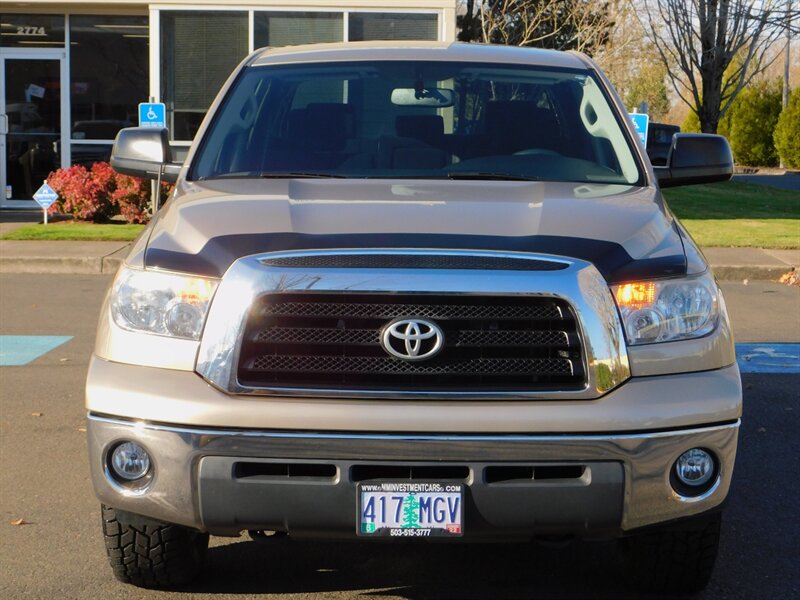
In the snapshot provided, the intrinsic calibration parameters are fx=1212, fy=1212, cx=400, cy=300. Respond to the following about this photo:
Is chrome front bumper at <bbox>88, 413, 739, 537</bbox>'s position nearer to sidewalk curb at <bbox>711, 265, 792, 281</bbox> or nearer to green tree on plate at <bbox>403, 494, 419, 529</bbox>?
green tree on plate at <bbox>403, 494, 419, 529</bbox>

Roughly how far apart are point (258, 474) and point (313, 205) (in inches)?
37.3

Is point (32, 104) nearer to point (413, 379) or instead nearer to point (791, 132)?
point (413, 379)

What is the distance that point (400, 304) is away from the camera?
344cm

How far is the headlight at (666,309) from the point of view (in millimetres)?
3518

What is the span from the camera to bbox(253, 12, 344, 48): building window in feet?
58.6

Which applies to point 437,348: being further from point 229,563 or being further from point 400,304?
point 229,563

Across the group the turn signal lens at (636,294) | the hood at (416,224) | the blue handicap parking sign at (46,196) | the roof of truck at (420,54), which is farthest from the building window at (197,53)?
the turn signal lens at (636,294)

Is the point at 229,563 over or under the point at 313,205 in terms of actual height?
under

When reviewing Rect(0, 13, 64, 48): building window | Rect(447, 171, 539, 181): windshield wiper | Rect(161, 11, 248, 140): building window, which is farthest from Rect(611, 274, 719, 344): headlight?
Rect(0, 13, 64, 48): building window

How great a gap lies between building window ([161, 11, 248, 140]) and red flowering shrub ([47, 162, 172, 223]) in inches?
70.1

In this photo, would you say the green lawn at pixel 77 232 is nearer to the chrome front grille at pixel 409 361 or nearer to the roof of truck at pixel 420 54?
the roof of truck at pixel 420 54

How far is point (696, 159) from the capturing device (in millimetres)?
5320

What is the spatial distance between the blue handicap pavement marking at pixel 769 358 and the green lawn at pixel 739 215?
6.26m

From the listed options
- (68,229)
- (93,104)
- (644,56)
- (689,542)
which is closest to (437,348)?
(689,542)
